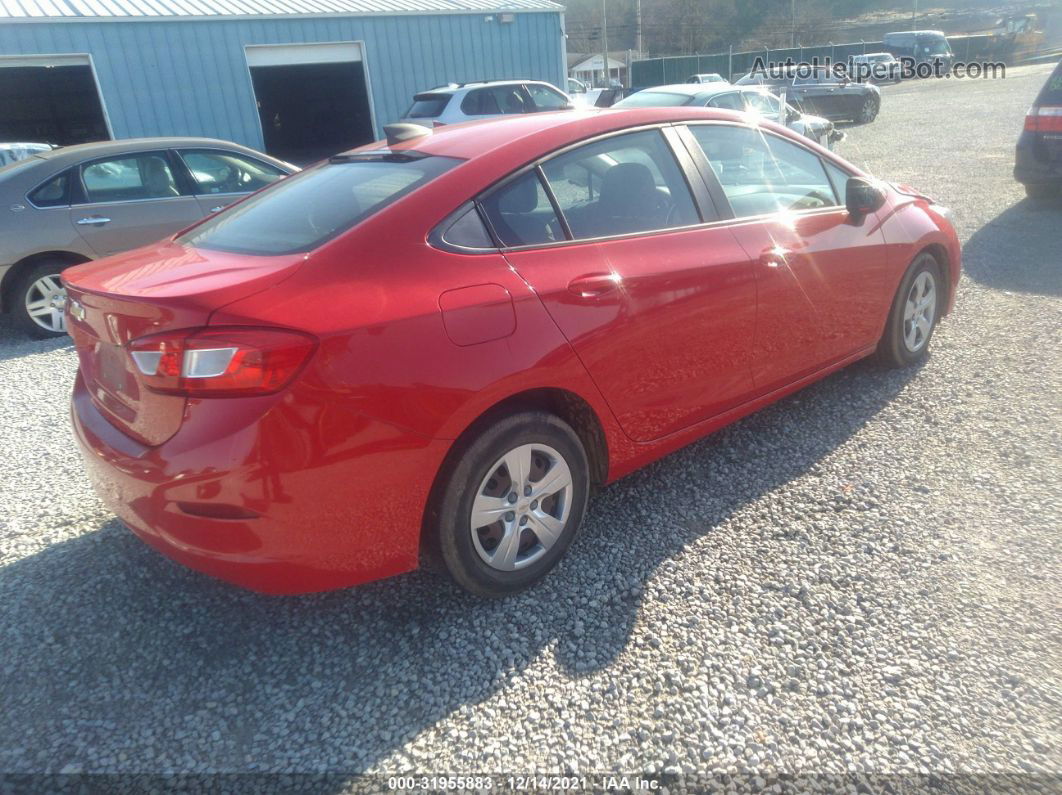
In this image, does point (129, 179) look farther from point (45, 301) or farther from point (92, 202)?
point (45, 301)

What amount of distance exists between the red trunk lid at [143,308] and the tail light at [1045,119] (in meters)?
8.84

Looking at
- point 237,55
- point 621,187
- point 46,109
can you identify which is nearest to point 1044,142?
point 621,187

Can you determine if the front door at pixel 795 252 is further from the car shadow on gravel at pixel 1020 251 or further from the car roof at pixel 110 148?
the car roof at pixel 110 148

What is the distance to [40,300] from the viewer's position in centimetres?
620

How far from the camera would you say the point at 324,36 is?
16906mm

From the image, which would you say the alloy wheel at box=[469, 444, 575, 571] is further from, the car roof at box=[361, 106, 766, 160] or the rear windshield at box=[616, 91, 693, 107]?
the rear windshield at box=[616, 91, 693, 107]

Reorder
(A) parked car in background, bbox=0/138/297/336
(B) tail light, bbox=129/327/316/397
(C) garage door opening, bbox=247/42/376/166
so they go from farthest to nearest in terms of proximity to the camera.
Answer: (C) garage door opening, bbox=247/42/376/166 → (A) parked car in background, bbox=0/138/297/336 → (B) tail light, bbox=129/327/316/397

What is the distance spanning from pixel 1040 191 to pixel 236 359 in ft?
32.2

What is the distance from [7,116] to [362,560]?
25.0m

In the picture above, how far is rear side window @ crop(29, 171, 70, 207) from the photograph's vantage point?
612 centimetres

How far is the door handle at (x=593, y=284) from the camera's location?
107 inches

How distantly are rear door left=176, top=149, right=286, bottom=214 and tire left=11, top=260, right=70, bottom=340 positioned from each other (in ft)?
4.25

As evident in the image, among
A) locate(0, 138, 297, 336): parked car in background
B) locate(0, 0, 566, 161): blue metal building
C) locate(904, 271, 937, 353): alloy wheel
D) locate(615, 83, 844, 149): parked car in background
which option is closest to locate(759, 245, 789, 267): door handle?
locate(904, 271, 937, 353): alloy wheel

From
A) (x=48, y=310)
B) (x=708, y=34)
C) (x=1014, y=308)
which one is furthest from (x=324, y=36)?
(x=708, y=34)
